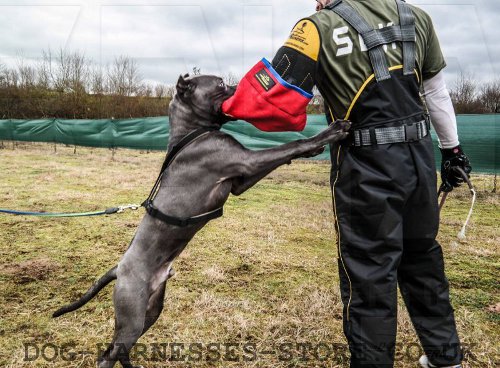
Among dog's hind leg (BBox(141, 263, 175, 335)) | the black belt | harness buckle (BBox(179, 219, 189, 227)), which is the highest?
the black belt

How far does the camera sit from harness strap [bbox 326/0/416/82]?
1781 millimetres

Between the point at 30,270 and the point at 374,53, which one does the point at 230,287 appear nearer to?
the point at 30,270

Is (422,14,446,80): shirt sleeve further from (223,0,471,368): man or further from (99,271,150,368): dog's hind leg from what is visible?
(99,271,150,368): dog's hind leg

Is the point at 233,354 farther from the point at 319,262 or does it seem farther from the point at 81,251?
the point at 81,251

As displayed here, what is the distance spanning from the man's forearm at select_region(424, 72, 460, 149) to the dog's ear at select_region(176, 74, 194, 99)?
4.32ft

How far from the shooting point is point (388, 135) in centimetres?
181

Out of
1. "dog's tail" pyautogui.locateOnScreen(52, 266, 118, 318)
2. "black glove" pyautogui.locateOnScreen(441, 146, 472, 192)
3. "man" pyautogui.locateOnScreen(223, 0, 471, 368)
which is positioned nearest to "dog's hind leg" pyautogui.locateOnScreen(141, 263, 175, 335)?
"dog's tail" pyautogui.locateOnScreen(52, 266, 118, 318)

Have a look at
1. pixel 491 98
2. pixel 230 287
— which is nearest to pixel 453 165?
pixel 230 287

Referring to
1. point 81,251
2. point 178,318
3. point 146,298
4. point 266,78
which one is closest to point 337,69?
point 266,78

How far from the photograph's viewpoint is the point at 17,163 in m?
12.5

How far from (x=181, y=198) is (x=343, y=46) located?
116 centimetres

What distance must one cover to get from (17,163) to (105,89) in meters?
9.48

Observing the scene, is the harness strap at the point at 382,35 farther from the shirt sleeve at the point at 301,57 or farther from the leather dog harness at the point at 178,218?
the leather dog harness at the point at 178,218

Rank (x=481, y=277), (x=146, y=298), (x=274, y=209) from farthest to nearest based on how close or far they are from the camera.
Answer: (x=274, y=209) < (x=481, y=277) < (x=146, y=298)
